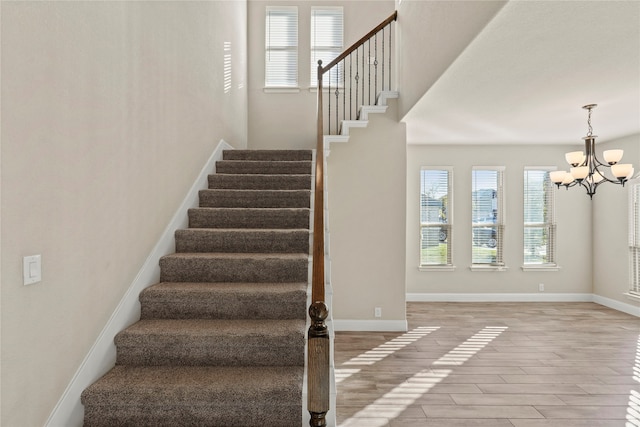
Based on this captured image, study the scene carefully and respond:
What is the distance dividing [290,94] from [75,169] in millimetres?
4619

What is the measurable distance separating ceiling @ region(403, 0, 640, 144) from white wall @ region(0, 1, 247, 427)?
7.36ft

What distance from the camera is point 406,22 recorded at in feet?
15.1

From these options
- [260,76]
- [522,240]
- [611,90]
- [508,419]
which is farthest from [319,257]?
[522,240]

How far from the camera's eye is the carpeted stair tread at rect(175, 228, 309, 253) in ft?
10.6

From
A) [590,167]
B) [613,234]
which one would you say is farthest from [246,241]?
[613,234]

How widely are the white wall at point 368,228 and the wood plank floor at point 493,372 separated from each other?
35 centimetres

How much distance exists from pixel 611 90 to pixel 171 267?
162 inches

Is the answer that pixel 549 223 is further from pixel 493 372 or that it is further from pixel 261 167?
pixel 261 167

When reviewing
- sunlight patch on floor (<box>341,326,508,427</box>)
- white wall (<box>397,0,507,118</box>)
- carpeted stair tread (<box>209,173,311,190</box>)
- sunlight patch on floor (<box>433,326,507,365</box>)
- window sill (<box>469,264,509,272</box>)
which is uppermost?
white wall (<box>397,0,507,118</box>)

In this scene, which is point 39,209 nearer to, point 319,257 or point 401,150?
point 319,257

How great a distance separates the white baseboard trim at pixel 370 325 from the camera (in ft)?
17.0

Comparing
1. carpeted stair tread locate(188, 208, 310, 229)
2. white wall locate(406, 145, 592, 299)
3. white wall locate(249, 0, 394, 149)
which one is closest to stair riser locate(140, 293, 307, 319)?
carpeted stair tread locate(188, 208, 310, 229)

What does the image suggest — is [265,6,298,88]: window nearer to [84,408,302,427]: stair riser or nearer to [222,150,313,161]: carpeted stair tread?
[222,150,313,161]: carpeted stair tread

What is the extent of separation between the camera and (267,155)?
16.0 feet
